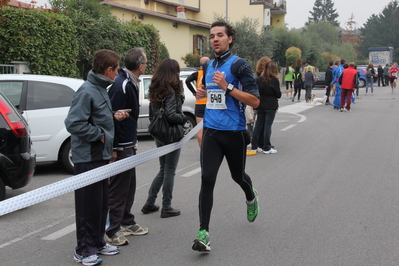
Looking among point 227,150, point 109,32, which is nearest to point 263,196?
point 227,150

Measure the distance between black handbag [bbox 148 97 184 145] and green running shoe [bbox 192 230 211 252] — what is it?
1225mm

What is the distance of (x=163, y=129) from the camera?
4.97 meters

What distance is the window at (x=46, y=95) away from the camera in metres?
7.37

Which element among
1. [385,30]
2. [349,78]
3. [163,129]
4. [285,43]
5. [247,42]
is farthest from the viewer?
[385,30]

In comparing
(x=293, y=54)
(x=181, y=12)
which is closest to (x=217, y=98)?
(x=181, y=12)

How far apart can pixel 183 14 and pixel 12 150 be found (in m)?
37.4

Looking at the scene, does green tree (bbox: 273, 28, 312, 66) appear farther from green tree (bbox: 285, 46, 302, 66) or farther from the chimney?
the chimney

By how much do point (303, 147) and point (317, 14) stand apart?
386ft

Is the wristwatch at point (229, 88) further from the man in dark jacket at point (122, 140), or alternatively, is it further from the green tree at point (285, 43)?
the green tree at point (285, 43)

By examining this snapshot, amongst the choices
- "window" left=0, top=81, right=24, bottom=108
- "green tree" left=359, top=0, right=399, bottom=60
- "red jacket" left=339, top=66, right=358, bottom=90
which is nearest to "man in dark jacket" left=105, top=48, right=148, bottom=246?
Result: "window" left=0, top=81, right=24, bottom=108

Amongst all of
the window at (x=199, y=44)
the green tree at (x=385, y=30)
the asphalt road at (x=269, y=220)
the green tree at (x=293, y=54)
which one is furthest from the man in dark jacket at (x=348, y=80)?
the green tree at (x=385, y=30)

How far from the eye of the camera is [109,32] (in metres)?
18.2

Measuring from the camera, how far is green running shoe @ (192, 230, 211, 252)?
406cm

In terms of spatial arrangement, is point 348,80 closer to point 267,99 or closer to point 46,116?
point 267,99
